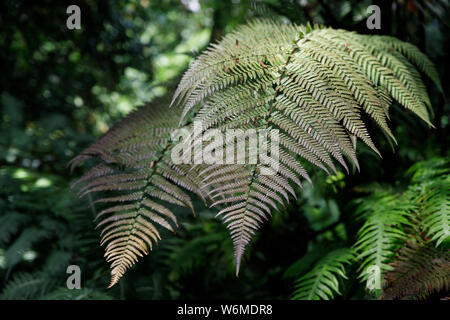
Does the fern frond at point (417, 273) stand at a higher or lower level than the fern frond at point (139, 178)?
lower

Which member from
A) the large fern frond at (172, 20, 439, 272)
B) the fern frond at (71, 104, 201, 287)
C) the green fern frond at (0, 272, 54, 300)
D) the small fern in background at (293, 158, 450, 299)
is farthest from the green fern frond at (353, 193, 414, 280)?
the green fern frond at (0, 272, 54, 300)

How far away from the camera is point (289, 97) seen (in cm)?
83

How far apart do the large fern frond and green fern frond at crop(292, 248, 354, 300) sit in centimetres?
41

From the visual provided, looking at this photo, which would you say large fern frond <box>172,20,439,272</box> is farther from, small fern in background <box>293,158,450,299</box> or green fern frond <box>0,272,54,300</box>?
green fern frond <box>0,272,54,300</box>

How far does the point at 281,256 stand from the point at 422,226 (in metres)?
0.85

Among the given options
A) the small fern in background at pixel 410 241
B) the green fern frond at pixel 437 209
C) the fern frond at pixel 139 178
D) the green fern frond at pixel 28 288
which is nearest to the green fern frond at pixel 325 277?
the small fern in background at pixel 410 241

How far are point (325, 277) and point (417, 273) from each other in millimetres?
347

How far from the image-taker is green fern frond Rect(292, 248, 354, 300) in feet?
3.39

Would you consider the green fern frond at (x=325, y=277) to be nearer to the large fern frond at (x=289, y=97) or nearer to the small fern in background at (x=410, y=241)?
the small fern in background at (x=410, y=241)

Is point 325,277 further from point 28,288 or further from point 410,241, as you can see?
point 28,288

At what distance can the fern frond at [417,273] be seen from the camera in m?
0.87

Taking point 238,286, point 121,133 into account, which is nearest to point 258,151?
point 121,133

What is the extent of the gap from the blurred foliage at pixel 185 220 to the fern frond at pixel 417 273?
0.78 ft
